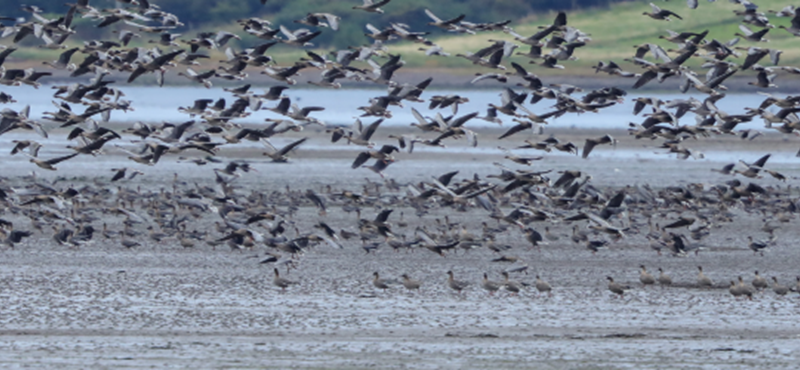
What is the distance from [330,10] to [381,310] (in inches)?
2049

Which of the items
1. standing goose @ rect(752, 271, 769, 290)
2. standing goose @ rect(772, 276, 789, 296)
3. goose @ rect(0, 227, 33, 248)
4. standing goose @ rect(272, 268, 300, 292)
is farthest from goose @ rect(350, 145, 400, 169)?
standing goose @ rect(772, 276, 789, 296)

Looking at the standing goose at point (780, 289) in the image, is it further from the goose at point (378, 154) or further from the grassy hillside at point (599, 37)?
the grassy hillside at point (599, 37)

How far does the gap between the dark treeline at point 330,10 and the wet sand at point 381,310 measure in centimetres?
4191

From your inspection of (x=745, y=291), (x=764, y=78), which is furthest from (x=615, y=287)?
(x=764, y=78)

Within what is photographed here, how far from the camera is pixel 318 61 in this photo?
23.4m

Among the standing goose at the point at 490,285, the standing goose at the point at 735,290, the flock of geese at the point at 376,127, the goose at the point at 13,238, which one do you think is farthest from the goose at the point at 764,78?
the goose at the point at 13,238

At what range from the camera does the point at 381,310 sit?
16.2m

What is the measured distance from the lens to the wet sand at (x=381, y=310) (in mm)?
13383

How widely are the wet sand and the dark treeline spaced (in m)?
41.9

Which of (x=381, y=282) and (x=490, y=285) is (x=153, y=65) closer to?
(x=381, y=282)

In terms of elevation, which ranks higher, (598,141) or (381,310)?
(598,141)

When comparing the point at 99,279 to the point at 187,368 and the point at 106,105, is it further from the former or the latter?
the point at 187,368

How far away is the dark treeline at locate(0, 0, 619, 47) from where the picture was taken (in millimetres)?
66500

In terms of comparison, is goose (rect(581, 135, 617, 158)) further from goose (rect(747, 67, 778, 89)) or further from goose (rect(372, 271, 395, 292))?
goose (rect(372, 271, 395, 292))
